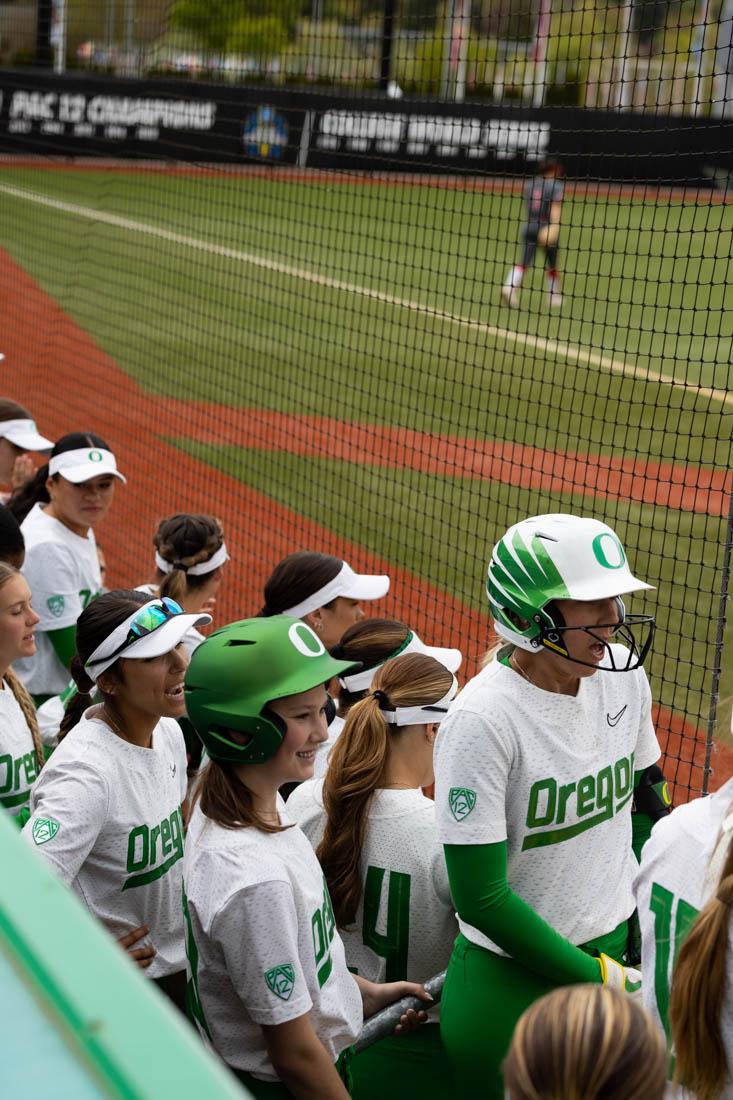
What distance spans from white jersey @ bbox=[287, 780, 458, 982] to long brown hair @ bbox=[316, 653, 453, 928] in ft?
0.12

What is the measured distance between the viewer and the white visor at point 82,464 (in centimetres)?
491

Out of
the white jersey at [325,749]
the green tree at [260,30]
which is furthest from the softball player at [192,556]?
the green tree at [260,30]

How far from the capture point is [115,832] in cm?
283

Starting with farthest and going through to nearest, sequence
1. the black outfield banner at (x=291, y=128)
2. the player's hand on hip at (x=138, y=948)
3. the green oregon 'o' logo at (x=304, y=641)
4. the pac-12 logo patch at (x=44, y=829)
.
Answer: the black outfield banner at (x=291, y=128) < the player's hand on hip at (x=138, y=948) < the pac-12 logo patch at (x=44, y=829) < the green oregon 'o' logo at (x=304, y=641)

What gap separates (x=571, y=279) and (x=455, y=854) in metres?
18.2

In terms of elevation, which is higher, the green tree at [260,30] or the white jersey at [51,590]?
the green tree at [260,30]

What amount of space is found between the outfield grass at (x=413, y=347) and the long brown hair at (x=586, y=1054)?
5.29 meters

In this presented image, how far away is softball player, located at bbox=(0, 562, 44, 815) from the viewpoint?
3322mm

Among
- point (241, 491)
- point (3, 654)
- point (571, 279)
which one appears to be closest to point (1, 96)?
point (241, 491)

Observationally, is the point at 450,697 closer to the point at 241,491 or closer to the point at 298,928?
the point at 298,928

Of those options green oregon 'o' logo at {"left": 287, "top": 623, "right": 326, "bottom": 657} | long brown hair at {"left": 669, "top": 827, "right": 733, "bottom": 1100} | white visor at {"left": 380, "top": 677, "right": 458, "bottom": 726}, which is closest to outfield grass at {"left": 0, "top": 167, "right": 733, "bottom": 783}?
white visor at {"left": 380, "top": 677, "right": 458, "bottom": 726}

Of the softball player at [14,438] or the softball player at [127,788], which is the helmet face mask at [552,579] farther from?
the softball player at [14,438]

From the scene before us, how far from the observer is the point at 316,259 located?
18.7 metres

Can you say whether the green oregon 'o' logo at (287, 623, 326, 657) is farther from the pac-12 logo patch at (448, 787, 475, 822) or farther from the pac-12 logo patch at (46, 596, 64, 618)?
the pac-12 logo patch at (46, 596, 64, 618)
